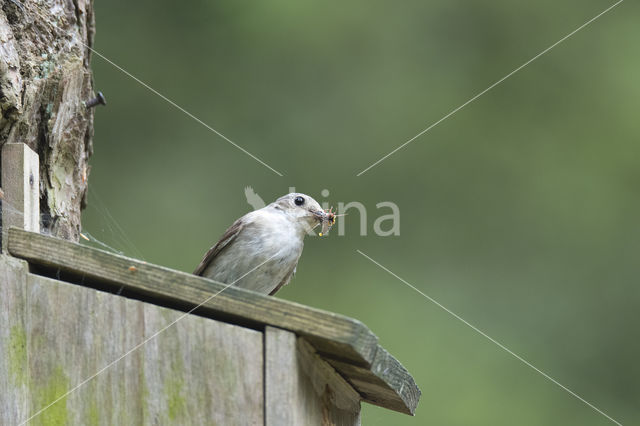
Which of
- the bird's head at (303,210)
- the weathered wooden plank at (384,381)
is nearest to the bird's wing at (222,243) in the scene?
the bird's head at (303,210)

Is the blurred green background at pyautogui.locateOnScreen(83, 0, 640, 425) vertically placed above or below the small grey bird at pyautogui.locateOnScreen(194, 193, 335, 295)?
above

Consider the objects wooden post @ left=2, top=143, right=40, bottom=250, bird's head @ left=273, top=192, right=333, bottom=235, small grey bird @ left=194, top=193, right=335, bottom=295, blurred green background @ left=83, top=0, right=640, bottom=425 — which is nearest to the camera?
wooden post @ left=2, top=143, right=40, bottom=250

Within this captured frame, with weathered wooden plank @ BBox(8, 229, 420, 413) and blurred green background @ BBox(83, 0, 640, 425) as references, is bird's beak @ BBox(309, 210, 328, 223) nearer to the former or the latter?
weathered wooden plank @ BBox(8, 229, 420, 413)

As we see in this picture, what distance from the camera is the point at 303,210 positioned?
4.83 m

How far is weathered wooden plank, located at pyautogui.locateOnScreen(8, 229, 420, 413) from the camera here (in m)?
2.75

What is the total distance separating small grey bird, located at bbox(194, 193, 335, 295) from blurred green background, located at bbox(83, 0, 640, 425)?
2557 mm

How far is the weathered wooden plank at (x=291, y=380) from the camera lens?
275cm

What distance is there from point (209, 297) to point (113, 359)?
0.31 m

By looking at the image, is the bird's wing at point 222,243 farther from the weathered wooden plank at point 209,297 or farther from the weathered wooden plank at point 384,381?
the weathered wooden plank at point 209,297

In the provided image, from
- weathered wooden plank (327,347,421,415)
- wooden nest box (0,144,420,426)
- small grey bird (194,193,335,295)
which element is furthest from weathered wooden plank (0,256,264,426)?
small grey bird (194,193,335,295)

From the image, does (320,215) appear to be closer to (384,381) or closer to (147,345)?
(384,381)

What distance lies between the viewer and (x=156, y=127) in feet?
28.0

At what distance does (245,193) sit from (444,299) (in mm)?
1762

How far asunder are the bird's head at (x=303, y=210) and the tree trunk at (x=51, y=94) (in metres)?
0.95
